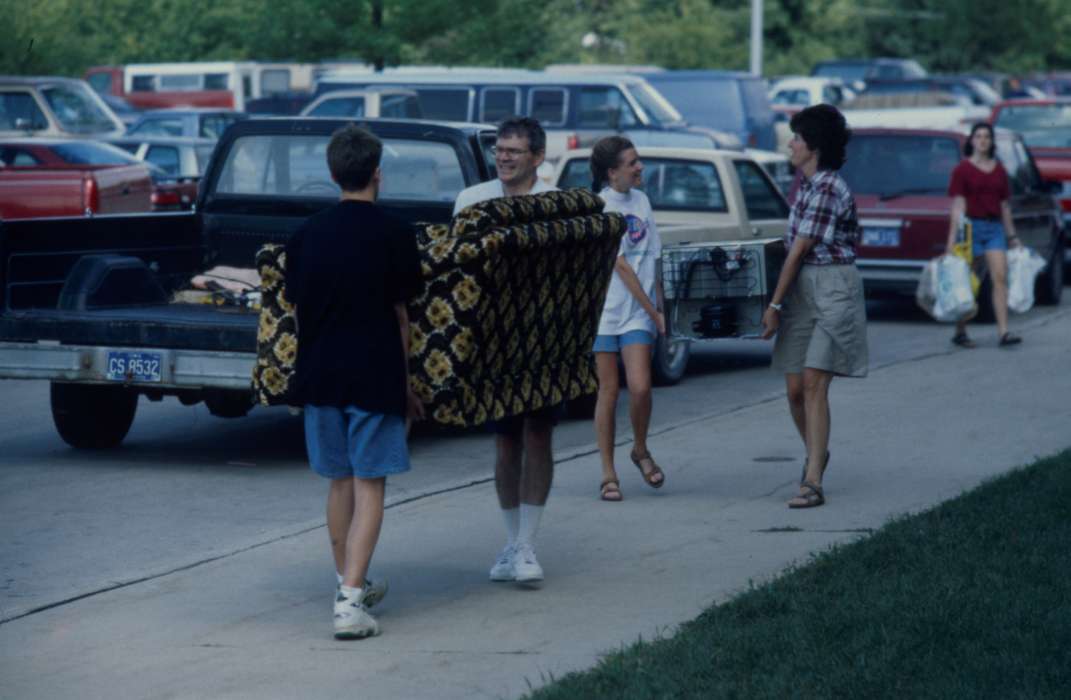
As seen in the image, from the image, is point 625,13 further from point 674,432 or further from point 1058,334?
point 674,432

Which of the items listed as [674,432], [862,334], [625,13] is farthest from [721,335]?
[625,13]

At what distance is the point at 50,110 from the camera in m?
27.5

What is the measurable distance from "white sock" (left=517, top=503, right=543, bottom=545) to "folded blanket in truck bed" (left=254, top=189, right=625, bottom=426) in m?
0.45

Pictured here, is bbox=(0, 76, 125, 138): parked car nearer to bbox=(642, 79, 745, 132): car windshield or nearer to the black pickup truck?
bbox=(642, 79, 745, 132): car windshield

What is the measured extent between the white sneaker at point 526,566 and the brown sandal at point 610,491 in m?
1.90

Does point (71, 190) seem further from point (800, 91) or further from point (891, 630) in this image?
point (800, 91)

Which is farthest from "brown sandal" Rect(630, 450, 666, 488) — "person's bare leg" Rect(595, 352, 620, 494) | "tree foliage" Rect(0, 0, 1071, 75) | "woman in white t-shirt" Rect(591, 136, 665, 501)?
"tree foliage" Rect(0, 0, 1071, 75)

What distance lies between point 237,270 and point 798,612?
5.72 metres

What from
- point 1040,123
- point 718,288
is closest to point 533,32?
point 1040,123

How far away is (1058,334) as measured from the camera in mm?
16781

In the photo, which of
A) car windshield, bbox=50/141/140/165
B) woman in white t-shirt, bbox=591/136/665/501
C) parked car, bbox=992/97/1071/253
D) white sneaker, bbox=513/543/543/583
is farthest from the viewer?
car windshield, bbox=50/141/140/165

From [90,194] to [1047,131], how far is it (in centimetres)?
1156

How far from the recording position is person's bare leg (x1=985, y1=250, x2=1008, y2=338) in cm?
1582

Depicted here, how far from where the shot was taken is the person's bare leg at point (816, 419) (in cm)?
906
